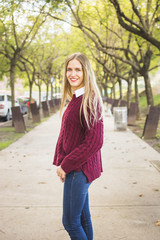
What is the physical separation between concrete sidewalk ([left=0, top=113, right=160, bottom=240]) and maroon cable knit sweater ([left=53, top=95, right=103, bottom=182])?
133 cm

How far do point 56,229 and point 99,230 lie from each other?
0.50 meters

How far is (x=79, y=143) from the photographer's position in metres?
2.38

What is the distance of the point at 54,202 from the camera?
14.6 ft

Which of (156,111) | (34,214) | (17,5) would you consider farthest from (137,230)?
(17,5)

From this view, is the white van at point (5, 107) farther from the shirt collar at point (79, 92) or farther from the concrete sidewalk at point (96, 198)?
the shirt collar at point (79, 92)

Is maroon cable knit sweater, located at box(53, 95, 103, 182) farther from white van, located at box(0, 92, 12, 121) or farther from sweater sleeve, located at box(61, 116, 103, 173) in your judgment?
white van, located at box(0, 92, 12, 121)

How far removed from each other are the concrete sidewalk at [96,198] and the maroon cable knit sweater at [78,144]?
1.33 metres

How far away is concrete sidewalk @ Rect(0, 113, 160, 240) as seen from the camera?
353cm

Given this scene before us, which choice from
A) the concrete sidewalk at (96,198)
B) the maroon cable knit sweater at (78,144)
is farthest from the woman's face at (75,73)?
the concrete sidewalk at (96,198)

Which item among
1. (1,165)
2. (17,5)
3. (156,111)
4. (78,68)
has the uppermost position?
(17,5)

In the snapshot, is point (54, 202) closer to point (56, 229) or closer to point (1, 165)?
point (56, 229)

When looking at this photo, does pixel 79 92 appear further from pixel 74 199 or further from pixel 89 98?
pixel 74 199

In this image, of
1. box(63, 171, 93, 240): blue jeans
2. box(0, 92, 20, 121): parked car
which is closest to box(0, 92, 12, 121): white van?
box(0, 92, 20, 121): parked car

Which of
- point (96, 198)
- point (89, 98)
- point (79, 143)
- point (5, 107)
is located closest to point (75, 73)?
point (89, 98)
